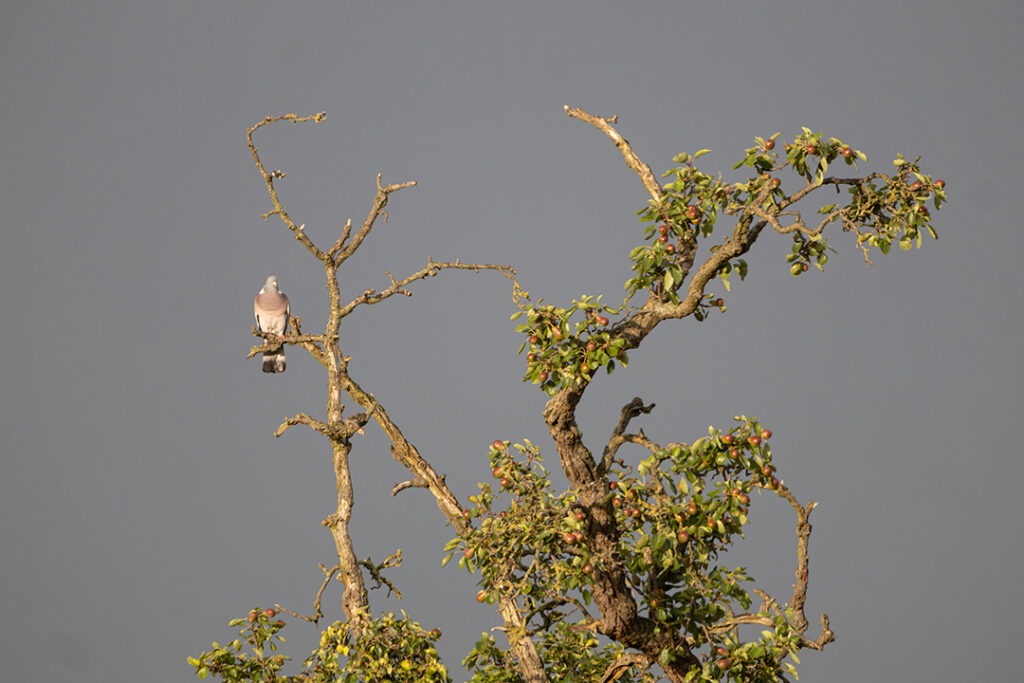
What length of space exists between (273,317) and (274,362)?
12.8 inches

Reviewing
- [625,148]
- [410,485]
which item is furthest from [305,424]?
[625,148]

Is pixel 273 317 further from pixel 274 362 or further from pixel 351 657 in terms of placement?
pixel 351 657

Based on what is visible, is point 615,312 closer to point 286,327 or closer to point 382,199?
point 382,199

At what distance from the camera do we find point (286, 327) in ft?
29.8

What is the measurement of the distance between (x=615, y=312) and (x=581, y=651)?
2.21m

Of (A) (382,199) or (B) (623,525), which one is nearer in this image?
(B) (623,525)

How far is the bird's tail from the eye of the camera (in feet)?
30.2

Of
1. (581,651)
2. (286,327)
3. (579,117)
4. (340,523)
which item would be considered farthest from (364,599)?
(579,117)

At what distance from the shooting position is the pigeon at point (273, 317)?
909cm

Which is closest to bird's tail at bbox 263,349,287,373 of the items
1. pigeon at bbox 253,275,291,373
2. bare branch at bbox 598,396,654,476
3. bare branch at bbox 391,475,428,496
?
pigeon at bbox 253,275,291,373

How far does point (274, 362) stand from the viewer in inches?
363

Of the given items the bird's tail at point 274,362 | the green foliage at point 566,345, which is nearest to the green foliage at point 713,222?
the green foliage at point 566,345

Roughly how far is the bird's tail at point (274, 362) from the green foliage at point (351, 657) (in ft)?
7.96

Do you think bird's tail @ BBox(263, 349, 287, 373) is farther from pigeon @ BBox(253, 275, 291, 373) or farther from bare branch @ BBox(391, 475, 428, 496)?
bare branch @ BBox(391, 475, 428, 496)
